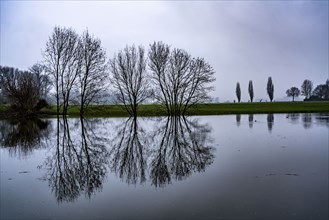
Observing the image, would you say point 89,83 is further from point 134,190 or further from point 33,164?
point 134,190

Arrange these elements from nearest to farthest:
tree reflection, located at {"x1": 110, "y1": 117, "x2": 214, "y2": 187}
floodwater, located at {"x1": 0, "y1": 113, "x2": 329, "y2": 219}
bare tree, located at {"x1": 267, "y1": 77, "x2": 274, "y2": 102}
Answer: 1. floodwater, located at {"x1": 0, "y1": 113, "x2": 329, "y2": 219}
2. tree reflection, located at {"x1": 110, "y1": 117, "x2": 214, "y2": 187}
3. bare tree, located at {"x1": 267, "y1": 77, "x2": 274, "y2": 102}

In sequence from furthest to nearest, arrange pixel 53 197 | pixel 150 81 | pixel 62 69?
pixel 150 81
pixel 62 69
pixel 53 197

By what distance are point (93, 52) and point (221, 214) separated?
41.1 metres

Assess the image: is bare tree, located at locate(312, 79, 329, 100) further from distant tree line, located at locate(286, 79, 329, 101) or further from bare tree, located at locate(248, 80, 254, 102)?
bare tree, located at locate(248, 80, 254, 102)

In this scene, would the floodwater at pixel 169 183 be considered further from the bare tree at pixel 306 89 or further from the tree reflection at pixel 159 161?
the bare tree at pixel 306 89

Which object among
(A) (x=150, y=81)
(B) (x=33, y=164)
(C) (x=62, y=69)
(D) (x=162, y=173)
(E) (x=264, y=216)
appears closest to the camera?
(E) (x=264, y=216)

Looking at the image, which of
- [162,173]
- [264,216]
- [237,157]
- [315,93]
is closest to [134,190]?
[162,173]

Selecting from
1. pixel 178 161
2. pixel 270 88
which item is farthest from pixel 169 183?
pixel 270 88

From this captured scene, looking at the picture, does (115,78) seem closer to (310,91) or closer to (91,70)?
(91,70)

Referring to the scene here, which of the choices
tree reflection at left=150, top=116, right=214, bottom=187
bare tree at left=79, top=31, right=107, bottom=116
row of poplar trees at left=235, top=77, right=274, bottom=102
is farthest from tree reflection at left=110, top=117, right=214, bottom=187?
row of poplar trees at left=235, top=77, right=274, bottom=102

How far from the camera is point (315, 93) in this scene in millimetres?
114125

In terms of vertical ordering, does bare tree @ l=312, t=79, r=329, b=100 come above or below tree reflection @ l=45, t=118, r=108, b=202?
above

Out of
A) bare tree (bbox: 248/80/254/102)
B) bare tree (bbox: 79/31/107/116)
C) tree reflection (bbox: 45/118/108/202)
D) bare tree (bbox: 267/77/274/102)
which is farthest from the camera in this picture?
bare tree (bbox: 248/80/254/102)

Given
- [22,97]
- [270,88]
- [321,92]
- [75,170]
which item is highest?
[270,88]
